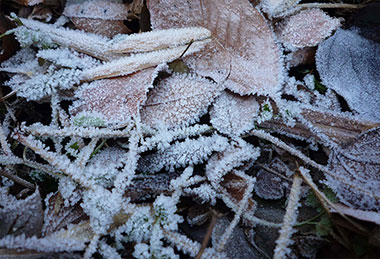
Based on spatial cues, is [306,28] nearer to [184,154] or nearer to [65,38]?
[184,154]

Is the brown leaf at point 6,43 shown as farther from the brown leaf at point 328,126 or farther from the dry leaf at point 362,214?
the dry leaf at point 362,214

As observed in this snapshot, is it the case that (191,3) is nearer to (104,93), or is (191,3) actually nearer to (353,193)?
(104,93)

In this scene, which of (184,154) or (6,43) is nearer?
(184,154)

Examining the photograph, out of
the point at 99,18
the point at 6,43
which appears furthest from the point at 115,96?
the point at 6,43

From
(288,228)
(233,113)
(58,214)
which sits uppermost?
(233,113)

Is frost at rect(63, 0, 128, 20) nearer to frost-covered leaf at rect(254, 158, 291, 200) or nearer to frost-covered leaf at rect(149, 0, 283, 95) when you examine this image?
frost-covered leaf at rect(149, 0, 283, 95)

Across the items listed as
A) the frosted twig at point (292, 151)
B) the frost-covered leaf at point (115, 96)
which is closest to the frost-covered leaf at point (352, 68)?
the frosted twig at point (292, 151)

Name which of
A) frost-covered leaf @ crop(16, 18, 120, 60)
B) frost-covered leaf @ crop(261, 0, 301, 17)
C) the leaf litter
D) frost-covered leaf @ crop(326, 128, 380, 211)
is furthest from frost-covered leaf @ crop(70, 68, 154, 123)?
frost-covered leaf @ crop(326, 128, 380, 211)
